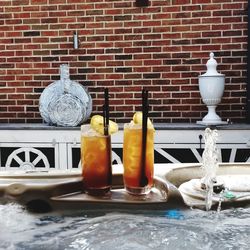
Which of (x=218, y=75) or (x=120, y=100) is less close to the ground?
(x=218, y=75)

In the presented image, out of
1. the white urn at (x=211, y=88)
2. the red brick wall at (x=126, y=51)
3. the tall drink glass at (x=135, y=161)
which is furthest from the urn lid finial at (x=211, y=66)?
the tall drink glass at (x=135, y=161)

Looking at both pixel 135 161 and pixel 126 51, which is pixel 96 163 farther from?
pixel 126 51

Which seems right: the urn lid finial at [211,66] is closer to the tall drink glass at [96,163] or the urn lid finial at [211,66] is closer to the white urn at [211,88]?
the white urn at [211,88]

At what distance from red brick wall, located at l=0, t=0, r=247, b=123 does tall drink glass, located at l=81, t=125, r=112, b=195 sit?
2060 millimetres

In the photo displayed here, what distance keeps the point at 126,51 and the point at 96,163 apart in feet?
7.10

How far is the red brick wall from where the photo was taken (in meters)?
3.05

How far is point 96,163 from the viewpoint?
1078 millimetres

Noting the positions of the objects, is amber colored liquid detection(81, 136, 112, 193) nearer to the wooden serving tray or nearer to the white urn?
the wooden serving tray

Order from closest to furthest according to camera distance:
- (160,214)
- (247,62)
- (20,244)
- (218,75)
Result: 1. (20,244)
2. (160,214)
3. (218,75)
4. (247,62)

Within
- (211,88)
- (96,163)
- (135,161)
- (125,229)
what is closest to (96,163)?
(96,163)

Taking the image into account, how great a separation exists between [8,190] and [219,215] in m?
0.54

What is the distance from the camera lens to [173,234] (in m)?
0.85

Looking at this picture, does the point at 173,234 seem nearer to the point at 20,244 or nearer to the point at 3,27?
the point at 20,244

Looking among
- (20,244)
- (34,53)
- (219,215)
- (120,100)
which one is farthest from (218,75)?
(20,244)
